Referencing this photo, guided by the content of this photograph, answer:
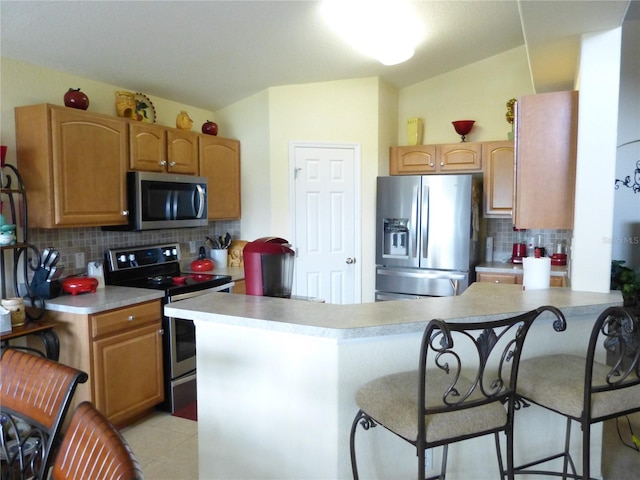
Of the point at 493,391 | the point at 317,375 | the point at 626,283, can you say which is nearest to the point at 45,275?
the point at 317,375

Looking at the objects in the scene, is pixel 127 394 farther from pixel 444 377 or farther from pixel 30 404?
pixel 444 377

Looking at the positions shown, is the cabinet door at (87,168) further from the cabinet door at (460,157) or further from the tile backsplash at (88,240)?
the cabinet door at (460,157)

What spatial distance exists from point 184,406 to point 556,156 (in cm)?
281

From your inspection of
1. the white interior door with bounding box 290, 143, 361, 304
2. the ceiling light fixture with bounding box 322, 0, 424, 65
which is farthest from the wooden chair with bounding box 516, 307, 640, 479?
the white interior door with bounding box 290, 143, 361, 304

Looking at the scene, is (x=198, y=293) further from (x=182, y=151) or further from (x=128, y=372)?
(x=182, y=151)

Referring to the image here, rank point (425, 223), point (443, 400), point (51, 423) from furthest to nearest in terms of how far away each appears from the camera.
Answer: point (425, 223) < point (443, 400) < point (51, 423)

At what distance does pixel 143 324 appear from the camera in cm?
303

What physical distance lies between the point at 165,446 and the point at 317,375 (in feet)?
4.87

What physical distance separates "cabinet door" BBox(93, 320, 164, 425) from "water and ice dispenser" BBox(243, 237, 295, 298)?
3.75 feet

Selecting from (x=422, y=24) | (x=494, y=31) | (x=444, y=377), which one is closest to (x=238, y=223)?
(x=422, y=24)

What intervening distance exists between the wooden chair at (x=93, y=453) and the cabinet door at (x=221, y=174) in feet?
10.2

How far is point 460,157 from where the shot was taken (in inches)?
171

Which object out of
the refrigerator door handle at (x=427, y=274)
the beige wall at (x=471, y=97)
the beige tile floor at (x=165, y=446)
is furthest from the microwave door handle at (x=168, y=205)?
the beige wall at (x=471, y=97)

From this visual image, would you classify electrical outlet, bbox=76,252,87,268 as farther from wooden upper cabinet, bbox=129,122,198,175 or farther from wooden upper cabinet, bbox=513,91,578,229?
wooden upper cabinet, bbox=513,91,578,229
